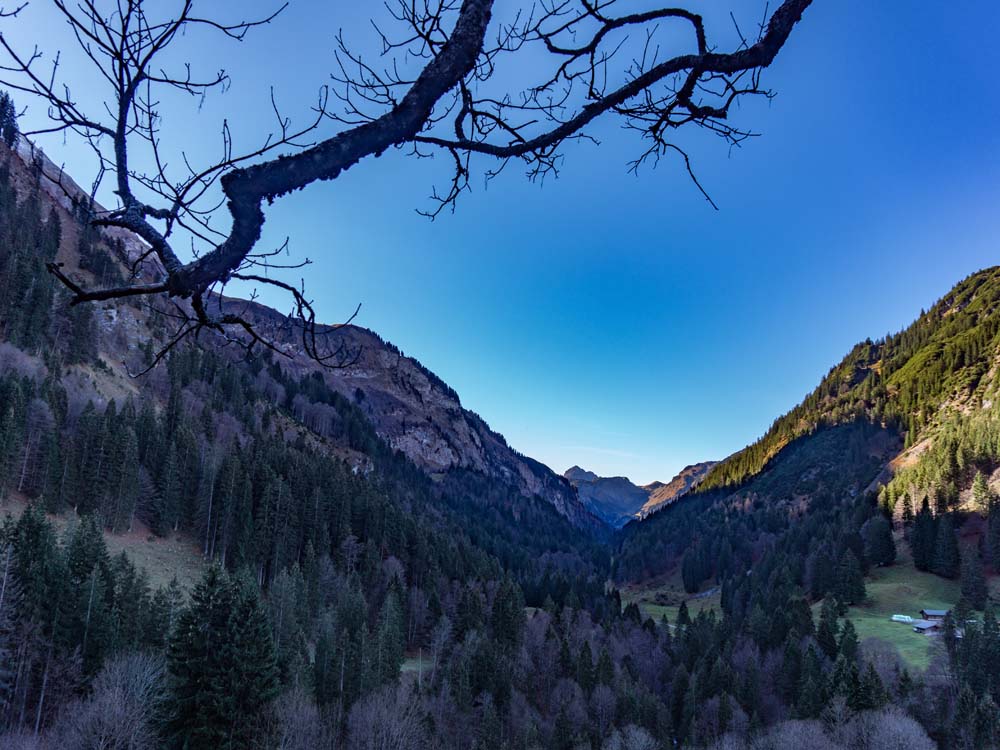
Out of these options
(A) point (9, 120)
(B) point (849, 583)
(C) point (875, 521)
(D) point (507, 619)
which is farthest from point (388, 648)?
(C) point (875, 521)

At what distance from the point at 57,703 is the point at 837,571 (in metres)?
79.7

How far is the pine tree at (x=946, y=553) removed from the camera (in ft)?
224

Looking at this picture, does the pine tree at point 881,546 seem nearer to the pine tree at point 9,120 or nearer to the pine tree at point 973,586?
the pine tree at point 973,586

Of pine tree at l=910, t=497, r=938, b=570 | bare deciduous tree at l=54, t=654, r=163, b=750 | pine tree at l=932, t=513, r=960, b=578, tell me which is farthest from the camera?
pine tree at l=910, t=497, r=938, b=570

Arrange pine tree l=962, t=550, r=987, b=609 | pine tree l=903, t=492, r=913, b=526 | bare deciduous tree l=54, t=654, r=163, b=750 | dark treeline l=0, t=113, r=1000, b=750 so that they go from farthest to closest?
pine tree l=903, t=492, r=913, b=526, pine tree l=962, t=550, r=987, b=609, dark treeline l=0, t=113, r=1000, b=750, bare deciduous tree l=54, t=654, r=163, b=750

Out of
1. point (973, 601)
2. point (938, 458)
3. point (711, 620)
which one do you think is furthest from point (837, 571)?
point (938, 458)

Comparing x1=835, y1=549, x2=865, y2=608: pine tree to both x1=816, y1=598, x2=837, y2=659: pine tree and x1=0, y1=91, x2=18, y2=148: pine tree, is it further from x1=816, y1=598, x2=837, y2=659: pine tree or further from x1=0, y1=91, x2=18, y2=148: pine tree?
x1=0, y1=91, x2=18, y2=148: pine tree

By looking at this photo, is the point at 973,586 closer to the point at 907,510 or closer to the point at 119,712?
the point at 907,510

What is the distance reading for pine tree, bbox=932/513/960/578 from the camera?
68.4m

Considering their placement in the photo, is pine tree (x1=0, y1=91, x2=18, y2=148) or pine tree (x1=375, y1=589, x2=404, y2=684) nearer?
pine tree (x1=0, y1=91, x2=18, y2=148)

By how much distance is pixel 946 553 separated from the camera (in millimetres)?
68562

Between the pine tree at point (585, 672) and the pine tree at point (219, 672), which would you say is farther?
the pine tree at point (585, 672)

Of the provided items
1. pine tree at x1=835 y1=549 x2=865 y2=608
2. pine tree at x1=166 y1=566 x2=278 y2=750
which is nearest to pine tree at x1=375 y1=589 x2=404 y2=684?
pine tree at x1=166 y1=566 x2=278 y2=750

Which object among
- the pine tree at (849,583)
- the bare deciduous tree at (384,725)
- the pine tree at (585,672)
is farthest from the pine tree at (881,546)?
the bare deciduous tree at (384,725)
